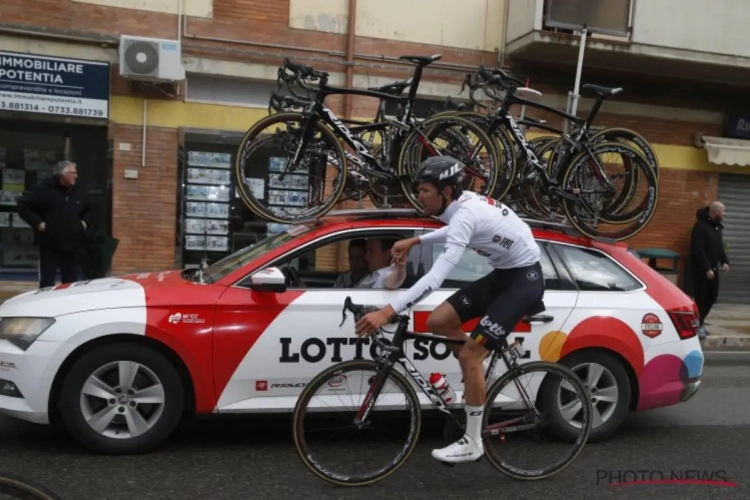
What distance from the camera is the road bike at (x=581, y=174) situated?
548 centimetres

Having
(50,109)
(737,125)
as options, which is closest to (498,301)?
(50,109)

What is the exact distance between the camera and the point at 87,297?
4238mm

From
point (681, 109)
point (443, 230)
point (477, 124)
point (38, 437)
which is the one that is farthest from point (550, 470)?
point (681, 109)

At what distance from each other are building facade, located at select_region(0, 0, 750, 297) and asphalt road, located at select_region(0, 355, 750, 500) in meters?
6.35

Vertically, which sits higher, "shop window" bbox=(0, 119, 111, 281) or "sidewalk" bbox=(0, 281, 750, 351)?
"shop window" bbox=(0, 119, 111, 281)

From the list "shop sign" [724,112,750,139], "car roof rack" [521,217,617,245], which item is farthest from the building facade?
"car roof rack" [521,217,617,245]

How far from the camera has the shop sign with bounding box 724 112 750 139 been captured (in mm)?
12930

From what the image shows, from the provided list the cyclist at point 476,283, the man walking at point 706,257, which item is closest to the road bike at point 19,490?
the cyclist at point 476,283

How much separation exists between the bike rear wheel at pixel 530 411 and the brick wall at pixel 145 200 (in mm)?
7821

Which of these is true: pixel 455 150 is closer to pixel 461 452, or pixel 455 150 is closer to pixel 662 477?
pixel 461 452

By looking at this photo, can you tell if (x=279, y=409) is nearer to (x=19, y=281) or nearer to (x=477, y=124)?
(x=477, y=124)

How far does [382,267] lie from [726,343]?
6.75 meters

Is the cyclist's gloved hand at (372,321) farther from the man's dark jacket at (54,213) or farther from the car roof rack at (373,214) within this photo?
the man's dark jacket at (54,213)

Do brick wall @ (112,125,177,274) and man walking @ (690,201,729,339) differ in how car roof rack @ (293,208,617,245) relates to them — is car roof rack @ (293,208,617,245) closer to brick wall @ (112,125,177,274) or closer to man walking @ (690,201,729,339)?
man walking @ (690,201,729,339)
